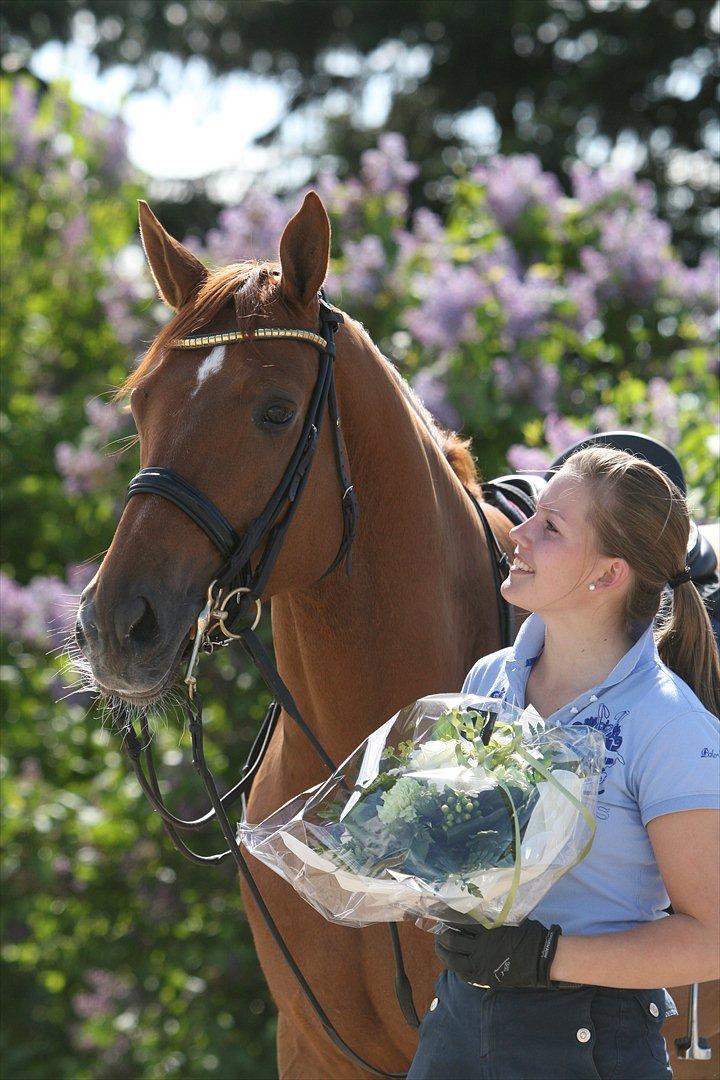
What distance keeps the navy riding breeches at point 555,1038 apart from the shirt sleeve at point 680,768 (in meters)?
0.26

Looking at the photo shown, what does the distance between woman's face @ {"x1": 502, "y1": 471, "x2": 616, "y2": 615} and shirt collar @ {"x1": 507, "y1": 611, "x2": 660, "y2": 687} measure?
0.22ft

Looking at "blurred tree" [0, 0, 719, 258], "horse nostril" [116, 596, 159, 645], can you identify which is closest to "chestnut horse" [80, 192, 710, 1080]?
"horse nostril" [116, 596, 159, 645]

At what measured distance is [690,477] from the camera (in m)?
3.55

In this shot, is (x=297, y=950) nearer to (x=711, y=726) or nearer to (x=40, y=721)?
(x=711, y=726)

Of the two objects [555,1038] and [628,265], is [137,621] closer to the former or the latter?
[555,1038]

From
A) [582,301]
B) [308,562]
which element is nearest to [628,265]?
[582,301]

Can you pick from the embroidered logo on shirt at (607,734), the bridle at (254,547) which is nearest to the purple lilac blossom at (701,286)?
the bridle at (254,547)

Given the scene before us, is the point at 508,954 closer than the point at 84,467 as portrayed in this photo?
Yes

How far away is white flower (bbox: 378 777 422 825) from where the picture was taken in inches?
61.4

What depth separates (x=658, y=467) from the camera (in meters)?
2.44

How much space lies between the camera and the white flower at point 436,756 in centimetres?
160

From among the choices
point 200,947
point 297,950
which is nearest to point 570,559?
point 297,950

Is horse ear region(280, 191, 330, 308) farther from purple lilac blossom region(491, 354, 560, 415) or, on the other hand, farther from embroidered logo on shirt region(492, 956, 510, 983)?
purple lilac blossom region(491, 354, 560, 415)

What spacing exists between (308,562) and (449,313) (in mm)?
2681
